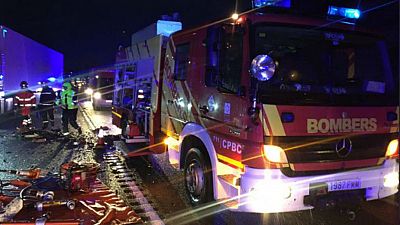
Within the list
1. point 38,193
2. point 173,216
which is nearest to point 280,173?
point 173,216

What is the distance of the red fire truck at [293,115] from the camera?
3951 mm

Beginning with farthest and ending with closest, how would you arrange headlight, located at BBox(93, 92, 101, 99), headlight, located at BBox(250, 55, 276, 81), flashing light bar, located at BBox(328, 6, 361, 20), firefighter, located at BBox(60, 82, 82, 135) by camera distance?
headlight, located at BBox(93, 92, 101, 99)
firefighter, located at BBox(60, 82, 82, 135)
flashing light bar, located at BBox(328, 6, 361, 20)
headlight, located at BBox(250, 55, 276, 81)

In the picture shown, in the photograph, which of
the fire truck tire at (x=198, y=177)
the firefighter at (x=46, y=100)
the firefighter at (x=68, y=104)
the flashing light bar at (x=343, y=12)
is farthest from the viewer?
the firefighter at (x=46, y=100)

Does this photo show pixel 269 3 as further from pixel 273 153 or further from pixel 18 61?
pixel 18 61

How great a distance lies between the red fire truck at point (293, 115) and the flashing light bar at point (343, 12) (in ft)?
0.48

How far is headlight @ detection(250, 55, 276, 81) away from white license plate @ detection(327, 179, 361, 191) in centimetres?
132

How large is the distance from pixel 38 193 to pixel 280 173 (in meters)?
3.10

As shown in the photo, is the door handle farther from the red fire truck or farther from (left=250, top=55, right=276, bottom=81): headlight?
(left=250, top=55, right=276, bottom=81): headlight

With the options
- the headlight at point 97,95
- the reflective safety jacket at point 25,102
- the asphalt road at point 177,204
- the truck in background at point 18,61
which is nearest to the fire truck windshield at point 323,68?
the asphalt road at point 177,204

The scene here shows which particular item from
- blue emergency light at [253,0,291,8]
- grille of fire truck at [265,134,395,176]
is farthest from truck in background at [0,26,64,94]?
grille of fire truck at [265,134,395,176]

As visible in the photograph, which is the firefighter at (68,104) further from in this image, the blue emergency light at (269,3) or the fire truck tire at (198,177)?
the blue emergency light at (269,3)

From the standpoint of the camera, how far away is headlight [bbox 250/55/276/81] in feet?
12.5

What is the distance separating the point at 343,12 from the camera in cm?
462

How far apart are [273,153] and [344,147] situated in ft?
2.75
